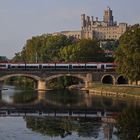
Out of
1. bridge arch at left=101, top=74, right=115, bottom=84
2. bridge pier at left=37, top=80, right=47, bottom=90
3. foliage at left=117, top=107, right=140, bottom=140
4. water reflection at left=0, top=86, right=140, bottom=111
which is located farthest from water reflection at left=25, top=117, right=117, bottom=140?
bridge arch at left=101, top=74, right=115, bottom=84

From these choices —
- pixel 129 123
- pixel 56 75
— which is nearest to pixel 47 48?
pixel 56 75

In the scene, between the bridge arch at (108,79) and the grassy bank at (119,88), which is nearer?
the grassy bank at (119,88)

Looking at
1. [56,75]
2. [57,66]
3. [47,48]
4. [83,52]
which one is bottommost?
[56,75]

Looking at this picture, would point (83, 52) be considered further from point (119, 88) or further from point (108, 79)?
point (119, 88)

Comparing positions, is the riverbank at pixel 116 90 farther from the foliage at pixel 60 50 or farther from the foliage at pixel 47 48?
the foliage at pixel 47 48

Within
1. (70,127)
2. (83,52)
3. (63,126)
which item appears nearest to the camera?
(70,127)

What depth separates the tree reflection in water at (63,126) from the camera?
48344mm

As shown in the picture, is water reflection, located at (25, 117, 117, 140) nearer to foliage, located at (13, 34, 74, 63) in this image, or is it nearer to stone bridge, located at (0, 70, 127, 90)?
stone bridge, located at (0, 70, 127, 90)

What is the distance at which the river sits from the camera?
154ft

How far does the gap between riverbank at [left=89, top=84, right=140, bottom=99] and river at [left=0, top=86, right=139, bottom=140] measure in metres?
4.51

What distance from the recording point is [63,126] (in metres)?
52.4

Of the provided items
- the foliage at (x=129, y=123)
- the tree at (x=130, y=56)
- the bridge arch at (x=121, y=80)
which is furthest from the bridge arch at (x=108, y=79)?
the foliage at (x=129, y=123)

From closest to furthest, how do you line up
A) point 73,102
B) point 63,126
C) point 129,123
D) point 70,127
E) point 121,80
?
point 70,127
point 63,126
point 129,123
point 73,102
point 121,80

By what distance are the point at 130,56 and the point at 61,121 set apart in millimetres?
32259
